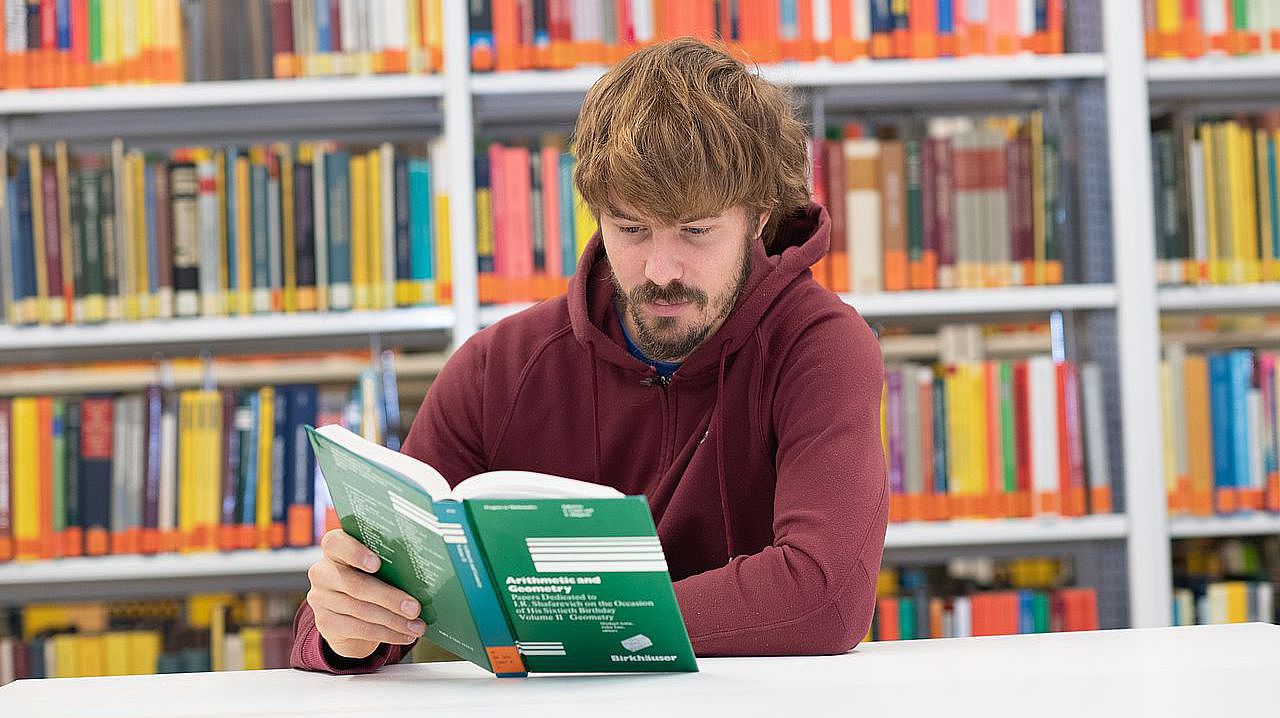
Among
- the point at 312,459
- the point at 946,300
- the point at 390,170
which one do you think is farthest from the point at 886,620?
the point at 390,170

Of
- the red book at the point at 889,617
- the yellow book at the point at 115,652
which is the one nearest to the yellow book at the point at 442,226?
the yellow book at the point at 115,652

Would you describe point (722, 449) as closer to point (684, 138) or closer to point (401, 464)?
point (684, 138)

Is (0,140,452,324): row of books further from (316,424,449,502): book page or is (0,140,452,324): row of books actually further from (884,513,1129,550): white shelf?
(316,424,449,502): book page

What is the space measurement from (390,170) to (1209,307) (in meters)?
1.57

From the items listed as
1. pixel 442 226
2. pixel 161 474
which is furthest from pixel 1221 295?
pixel 161 474

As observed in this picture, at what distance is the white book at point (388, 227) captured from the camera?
2.16m

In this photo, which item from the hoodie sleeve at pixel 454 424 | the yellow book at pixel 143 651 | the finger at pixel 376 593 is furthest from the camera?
the yellow book at pixel 143 651

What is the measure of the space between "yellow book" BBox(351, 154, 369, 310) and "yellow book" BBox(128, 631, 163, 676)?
70 centimetres

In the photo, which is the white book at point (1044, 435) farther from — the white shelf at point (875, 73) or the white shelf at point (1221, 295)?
the white shelf at point (875, 73)

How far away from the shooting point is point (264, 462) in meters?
2.14

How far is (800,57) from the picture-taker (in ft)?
7.22

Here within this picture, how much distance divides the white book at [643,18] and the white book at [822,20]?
11.5 inches

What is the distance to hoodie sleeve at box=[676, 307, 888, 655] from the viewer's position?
1.07 metres

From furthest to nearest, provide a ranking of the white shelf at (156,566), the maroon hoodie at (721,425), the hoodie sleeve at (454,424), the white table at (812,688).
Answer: the white shelf at (156,566), the hoodie sleeve at (454,424), the maroon hoodie at (721,425), the white table at (812,688)
